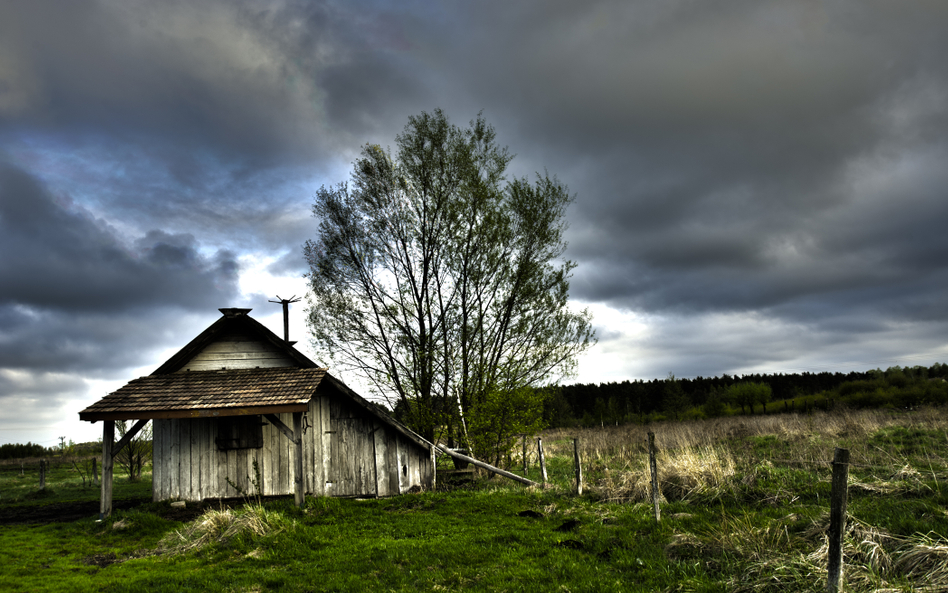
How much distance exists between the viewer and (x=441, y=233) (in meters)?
20.7

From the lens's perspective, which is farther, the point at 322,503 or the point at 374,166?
the point at 374,166

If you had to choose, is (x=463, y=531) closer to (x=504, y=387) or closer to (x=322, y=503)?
(x=322, y=503)

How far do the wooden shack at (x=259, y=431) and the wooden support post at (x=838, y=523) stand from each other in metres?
12.1

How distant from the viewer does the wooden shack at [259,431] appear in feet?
48.0

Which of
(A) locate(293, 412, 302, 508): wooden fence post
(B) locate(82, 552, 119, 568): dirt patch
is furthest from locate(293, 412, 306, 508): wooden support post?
(B) locate(82, 552, 119, 568): dirt patch

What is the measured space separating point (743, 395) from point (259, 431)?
2598 inches

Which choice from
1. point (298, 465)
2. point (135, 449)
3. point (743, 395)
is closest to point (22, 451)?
point (135, 449)

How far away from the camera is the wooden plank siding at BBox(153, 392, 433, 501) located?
15609 millimetres

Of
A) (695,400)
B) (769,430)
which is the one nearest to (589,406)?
(695,400)

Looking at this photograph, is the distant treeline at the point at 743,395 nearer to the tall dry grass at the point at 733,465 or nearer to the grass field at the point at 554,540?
the tall dry grass at the point at 733,465

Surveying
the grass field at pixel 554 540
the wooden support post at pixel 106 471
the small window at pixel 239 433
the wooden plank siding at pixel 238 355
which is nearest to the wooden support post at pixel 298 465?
the grass field at pixel 554 540

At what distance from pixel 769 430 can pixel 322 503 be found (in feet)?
76.3

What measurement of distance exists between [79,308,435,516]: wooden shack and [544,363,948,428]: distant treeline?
22.4 feet

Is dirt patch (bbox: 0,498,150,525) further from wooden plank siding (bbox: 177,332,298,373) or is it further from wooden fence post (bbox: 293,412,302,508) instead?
wooden fence post (bbox: 293,412,302,508)
